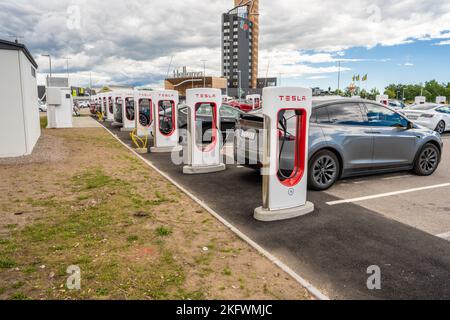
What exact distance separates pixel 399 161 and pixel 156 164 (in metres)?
6.10

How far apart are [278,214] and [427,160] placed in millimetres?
4759

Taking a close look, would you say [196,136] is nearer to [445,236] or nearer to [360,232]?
[360,232]

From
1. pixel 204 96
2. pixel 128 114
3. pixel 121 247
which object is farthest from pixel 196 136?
pixel 128 114

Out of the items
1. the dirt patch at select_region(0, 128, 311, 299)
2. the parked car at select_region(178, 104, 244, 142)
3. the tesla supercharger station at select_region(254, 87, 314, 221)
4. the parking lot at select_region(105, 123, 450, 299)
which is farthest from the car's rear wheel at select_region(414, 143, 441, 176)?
the parked car at select_region(178, 104, 244, 142)

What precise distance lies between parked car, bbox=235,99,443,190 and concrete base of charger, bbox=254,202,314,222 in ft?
3.03

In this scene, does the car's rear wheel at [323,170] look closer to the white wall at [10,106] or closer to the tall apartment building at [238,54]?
the white wall at [10,106]

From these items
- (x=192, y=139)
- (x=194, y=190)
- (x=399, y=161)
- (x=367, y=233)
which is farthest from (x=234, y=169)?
(x=367, y=233)

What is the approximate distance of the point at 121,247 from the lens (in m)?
4.20

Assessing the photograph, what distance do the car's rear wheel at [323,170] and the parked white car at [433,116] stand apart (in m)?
11.6

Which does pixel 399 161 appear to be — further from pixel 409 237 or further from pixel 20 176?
pixel 20 176

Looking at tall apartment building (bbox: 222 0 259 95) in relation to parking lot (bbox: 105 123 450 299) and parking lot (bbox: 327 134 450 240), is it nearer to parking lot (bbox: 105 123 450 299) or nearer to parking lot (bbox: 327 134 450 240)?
parking lot (bbox: 327 134 450 240)

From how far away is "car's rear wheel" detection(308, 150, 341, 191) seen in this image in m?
6.42

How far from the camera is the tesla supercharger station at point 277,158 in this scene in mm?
4875

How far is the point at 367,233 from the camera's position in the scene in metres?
4.67
